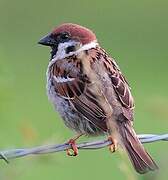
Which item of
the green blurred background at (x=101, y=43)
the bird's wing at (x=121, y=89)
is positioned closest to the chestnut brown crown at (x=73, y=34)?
the bird's wing at (x=121, y=89)

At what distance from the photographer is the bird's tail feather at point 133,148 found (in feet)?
18.7

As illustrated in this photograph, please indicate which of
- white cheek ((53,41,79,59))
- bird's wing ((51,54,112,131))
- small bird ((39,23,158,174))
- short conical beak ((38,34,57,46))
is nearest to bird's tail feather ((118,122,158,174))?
small bird ((39,23,158,174))

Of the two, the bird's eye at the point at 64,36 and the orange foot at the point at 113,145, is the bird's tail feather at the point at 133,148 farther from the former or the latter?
the bird's eye at the point at 64,36

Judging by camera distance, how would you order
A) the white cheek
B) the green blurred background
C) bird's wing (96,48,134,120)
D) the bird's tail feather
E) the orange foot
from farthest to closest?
the green blurred background < the white cheek < bird's wing (96,48,134,120) < the orange foot < the bird's tail feather

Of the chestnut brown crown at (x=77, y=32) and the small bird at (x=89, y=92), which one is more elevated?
the chestnut brown crown at (x=77, y=32)

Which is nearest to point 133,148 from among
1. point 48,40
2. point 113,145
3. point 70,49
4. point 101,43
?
point 113,145

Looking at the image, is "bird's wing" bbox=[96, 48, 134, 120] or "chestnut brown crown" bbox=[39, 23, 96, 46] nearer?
"bird's wing" bbox=[96, 48, 134, 120]

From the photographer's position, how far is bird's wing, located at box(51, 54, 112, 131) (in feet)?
19.7

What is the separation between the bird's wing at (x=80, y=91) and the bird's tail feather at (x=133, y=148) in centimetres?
13

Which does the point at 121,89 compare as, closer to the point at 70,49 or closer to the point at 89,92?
the point at 89,92

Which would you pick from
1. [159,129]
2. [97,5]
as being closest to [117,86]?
[159,129]

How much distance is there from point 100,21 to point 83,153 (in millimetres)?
5524

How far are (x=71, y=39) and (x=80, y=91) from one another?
1.90 ft

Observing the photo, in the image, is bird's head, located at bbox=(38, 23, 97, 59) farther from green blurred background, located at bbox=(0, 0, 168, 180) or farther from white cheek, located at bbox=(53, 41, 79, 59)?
green blurred background, located at bbox=(0, 0, 168, 180)
